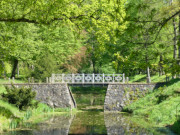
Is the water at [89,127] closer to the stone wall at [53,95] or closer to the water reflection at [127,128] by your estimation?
the water reflection at [127,128]

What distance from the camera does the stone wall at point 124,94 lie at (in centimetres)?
2620

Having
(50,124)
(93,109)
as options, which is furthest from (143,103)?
(50,124)

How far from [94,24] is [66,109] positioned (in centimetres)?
1243

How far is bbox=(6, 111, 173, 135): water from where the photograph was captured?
16469 millimetres

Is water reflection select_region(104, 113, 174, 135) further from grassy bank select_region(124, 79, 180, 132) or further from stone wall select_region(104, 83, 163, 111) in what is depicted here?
stone wall select_region(104, 83, 163, 111)

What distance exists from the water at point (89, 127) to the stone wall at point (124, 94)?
3.06 m

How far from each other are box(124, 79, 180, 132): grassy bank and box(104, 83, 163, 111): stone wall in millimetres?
684

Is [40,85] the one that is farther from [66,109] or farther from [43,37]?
[43,37]

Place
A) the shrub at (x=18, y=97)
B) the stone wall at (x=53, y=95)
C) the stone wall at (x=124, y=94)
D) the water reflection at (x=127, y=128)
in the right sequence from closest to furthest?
1. the water reflection at (x=127, y=128)
2. the shrub at (x=18, y=97)
3. the stone wall at (x=124, y=94)
4. the stone wall at (x=53, y=95)

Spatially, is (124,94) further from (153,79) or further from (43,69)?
(153,79)

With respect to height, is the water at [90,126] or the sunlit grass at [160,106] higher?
the sunlit grass at [160,106]

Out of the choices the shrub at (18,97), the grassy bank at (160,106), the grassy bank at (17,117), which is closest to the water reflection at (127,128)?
the grassy bank at (160,106)

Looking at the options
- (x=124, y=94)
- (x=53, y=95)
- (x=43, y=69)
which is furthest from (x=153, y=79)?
(x=53, y=95)

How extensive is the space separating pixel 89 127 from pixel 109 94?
839 cm
